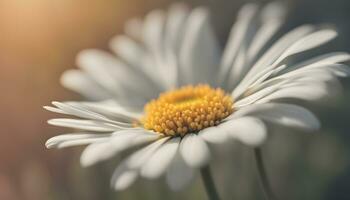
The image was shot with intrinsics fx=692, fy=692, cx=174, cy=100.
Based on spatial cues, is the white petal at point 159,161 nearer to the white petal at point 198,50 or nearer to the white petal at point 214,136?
the white petal at point 214,136

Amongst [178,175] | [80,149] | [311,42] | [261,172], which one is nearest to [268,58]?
[311,42]

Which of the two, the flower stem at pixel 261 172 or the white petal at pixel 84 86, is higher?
the white petal at pixel 84 86

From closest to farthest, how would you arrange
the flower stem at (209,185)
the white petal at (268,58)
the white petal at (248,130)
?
the white petal at (248,130) → the flower stem at (209,185) → the white petal at (268,58)

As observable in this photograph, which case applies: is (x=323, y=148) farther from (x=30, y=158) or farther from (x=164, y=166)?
(x=164, y=166)

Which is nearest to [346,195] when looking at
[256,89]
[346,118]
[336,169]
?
[336,169]

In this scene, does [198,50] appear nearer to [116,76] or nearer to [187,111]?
[116,76]

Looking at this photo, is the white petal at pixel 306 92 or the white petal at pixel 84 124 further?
the white petal at pixel 84 124

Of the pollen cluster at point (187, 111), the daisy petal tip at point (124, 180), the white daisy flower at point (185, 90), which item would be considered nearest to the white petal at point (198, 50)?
the white daisy flower at point (185, 90)
